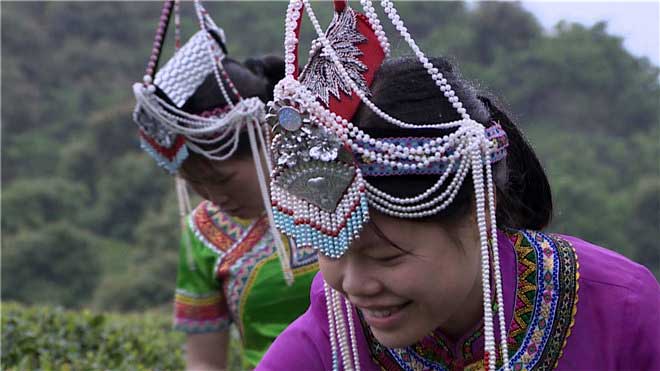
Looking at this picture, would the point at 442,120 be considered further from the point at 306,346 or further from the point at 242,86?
the point at 242,86

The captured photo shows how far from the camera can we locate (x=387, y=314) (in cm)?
177

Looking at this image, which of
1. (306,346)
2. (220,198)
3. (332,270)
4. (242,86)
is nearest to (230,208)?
(220,198)

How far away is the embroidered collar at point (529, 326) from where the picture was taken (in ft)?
6.42

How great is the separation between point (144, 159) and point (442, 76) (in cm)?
1282

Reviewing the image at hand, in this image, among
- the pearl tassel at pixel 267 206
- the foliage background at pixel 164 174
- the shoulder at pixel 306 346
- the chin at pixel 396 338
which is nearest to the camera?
the chin at pixel 396 338

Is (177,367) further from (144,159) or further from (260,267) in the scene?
(144,159)

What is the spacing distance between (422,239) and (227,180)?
1.46 meters

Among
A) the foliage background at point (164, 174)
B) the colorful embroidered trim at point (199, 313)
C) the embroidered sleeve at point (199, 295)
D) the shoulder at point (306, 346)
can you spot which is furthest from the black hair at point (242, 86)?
the foliage background at point (164, 174)

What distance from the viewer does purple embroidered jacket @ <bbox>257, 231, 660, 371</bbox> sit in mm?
1920

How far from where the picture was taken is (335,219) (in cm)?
169

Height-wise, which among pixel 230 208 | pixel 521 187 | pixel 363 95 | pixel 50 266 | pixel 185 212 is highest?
pixel 363 95

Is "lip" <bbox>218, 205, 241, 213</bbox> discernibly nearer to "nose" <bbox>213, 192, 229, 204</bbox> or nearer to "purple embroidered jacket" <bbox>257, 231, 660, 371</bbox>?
"nose" <bbox>213, 192, 229, 204</bbox>

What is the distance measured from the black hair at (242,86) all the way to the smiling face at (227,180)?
18 millimetres

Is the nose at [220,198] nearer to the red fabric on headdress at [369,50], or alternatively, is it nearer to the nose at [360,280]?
the red fabric on headdress at [369,50]
